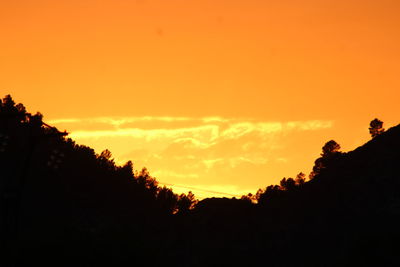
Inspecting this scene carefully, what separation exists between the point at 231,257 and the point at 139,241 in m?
110

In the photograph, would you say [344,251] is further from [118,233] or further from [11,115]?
[11,115]

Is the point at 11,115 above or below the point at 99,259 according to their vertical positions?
above

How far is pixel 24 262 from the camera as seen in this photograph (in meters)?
48.9

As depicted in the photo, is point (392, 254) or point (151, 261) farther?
point (392, 254)

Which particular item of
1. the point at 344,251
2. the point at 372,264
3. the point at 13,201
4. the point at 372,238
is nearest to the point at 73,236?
the point at 13,201

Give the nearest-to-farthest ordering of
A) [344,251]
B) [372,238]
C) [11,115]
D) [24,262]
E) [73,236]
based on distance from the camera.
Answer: [11,115] < [24,262] < [73,236] < [372,238] < [344,251]

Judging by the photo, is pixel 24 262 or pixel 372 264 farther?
pixel 372 264

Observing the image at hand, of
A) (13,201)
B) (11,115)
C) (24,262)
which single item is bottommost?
(24,262)

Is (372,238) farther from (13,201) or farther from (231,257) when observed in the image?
(13,201)

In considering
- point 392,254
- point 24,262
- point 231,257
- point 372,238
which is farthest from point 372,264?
point 24,262

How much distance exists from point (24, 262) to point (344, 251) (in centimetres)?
15494

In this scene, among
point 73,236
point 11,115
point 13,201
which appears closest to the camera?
point 11,115

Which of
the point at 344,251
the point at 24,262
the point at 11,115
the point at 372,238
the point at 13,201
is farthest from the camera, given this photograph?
the point at 344,251

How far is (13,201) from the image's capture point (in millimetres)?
44000
